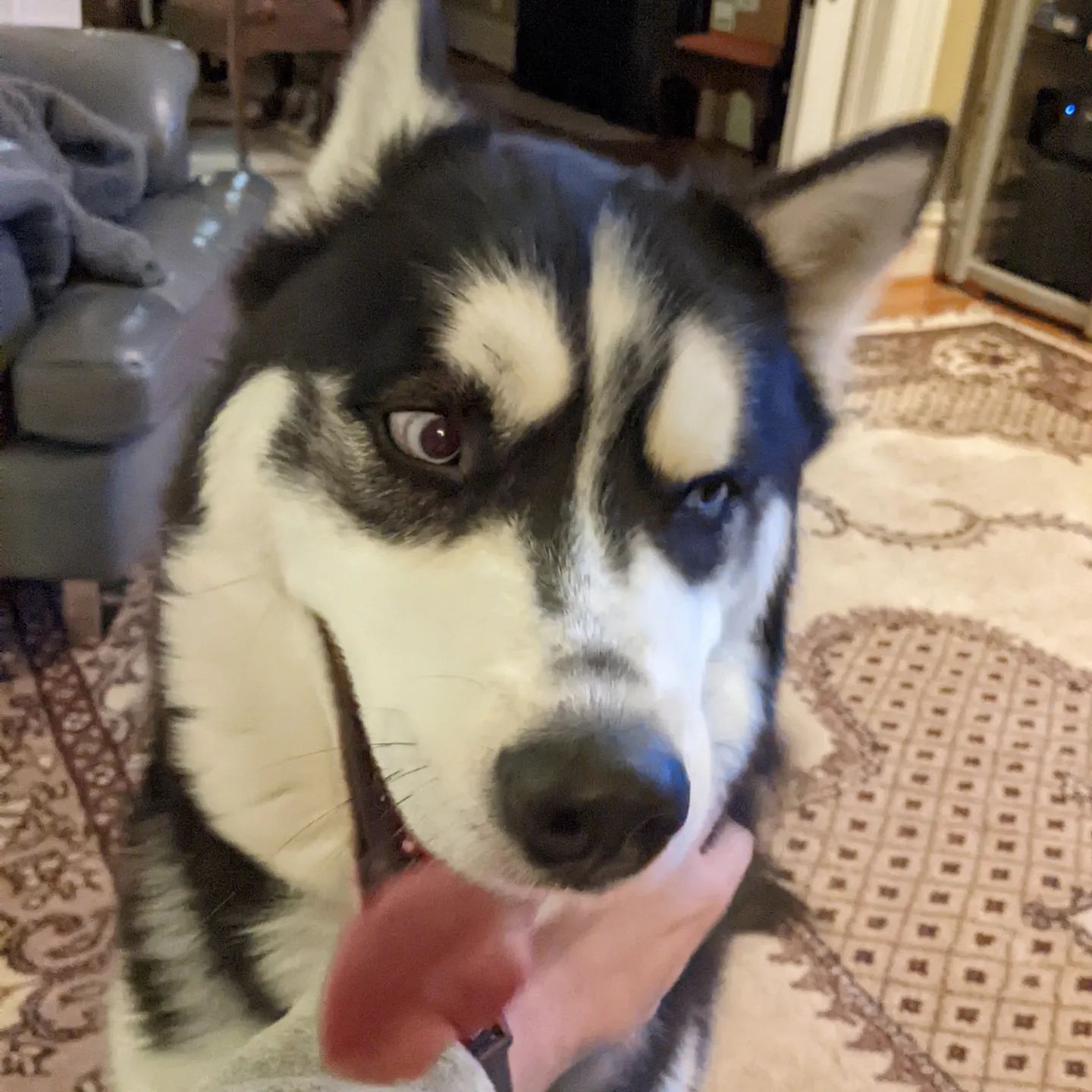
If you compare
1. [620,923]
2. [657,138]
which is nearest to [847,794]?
[620,923]

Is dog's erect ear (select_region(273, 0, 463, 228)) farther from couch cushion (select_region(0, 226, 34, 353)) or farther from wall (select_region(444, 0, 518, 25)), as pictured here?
wall (select_region(444, 0, 518, 25))

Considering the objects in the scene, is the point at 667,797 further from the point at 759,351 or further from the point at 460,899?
the point at 759,351

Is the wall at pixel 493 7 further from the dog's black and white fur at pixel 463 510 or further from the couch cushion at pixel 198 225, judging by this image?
the dog's black and white fur at pixel 463 510

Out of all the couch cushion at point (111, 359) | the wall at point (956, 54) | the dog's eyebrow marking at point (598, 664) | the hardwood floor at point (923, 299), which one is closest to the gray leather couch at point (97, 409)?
the couch cushion at point (111, 359)

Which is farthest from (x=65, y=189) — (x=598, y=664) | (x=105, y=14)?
(x=105, y=14)

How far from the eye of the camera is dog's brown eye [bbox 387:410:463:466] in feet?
3.13

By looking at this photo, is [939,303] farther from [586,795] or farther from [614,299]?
[586,795]

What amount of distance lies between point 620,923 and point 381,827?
10.1 inches

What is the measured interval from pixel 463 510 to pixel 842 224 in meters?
0.50

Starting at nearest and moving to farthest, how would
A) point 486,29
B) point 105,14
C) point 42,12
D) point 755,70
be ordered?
point 42,12 → point 755,70 → point 105,14 → point 486,29

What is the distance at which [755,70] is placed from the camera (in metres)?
5.23

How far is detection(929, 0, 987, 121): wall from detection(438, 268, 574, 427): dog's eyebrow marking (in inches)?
158

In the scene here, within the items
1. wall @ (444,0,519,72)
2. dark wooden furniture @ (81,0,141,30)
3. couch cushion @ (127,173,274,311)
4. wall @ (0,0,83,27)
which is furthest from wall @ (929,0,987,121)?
dark wooden furniture @ (81,0,141,30)

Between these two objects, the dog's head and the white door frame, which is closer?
the dog's head
